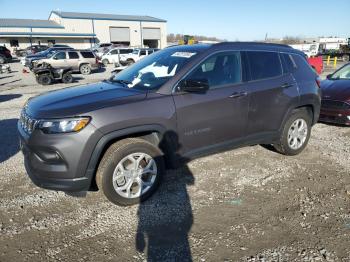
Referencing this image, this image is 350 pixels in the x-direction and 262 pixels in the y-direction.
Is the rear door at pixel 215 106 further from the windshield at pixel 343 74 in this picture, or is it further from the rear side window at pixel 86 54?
the rear side window at pixel 86 54

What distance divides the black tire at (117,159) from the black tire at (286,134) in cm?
227

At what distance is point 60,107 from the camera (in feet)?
11.1

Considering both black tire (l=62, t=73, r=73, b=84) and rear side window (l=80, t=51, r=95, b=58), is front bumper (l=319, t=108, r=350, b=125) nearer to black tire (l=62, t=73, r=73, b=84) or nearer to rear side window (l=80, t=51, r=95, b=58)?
black tire (l=62, t=73, r=73, b=84)

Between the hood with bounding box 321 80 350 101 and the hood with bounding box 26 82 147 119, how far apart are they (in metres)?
4.96

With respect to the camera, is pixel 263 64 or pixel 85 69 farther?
pixel 85 69

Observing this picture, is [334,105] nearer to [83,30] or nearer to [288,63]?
[288,63]

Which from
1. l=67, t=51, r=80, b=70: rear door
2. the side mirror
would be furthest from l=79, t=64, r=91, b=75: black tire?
the side mirror

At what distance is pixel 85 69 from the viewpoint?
70.2 feet

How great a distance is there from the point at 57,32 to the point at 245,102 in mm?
57648

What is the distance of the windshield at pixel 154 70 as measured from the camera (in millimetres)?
3957

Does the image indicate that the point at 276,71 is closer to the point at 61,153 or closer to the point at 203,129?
the point at 203,129

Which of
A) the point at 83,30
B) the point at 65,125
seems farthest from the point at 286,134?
the point at 83,30

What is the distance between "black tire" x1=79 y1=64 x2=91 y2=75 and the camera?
21.3 meters

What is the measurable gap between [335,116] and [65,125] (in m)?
5.86
